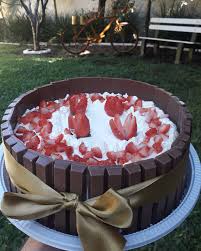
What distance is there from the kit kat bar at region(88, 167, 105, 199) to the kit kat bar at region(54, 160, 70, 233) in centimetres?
7

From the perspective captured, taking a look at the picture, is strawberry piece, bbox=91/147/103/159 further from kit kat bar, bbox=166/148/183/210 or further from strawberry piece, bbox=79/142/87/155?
kit kat bar, bbox=166/148/183/210

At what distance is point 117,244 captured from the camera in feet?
3.40

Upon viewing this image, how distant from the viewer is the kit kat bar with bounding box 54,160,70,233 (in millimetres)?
1071

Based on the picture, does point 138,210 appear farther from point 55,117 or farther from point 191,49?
point 191,49

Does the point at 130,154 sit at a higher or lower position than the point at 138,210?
higher

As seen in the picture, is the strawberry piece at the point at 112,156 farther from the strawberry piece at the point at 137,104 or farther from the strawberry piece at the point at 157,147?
the strawberry piece at the point at 137,104

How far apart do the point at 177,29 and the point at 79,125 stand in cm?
531

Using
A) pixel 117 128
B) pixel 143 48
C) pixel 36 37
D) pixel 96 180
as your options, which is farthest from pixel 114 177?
pixel 36 37

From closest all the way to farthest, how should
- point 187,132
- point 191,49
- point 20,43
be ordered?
point 187,132
point 191,49
point 20,43

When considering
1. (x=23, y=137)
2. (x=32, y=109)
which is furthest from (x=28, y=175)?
(x=32, y=109)

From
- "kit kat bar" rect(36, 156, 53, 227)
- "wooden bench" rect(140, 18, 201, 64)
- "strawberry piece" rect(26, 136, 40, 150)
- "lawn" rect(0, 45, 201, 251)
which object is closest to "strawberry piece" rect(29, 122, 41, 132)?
"strawberry piece" rect(26, 136, 40, 150)

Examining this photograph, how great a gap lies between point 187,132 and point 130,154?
0.24 meters

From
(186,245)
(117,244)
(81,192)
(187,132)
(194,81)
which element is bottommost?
(186,245)

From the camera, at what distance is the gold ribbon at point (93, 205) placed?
1.01 meters
